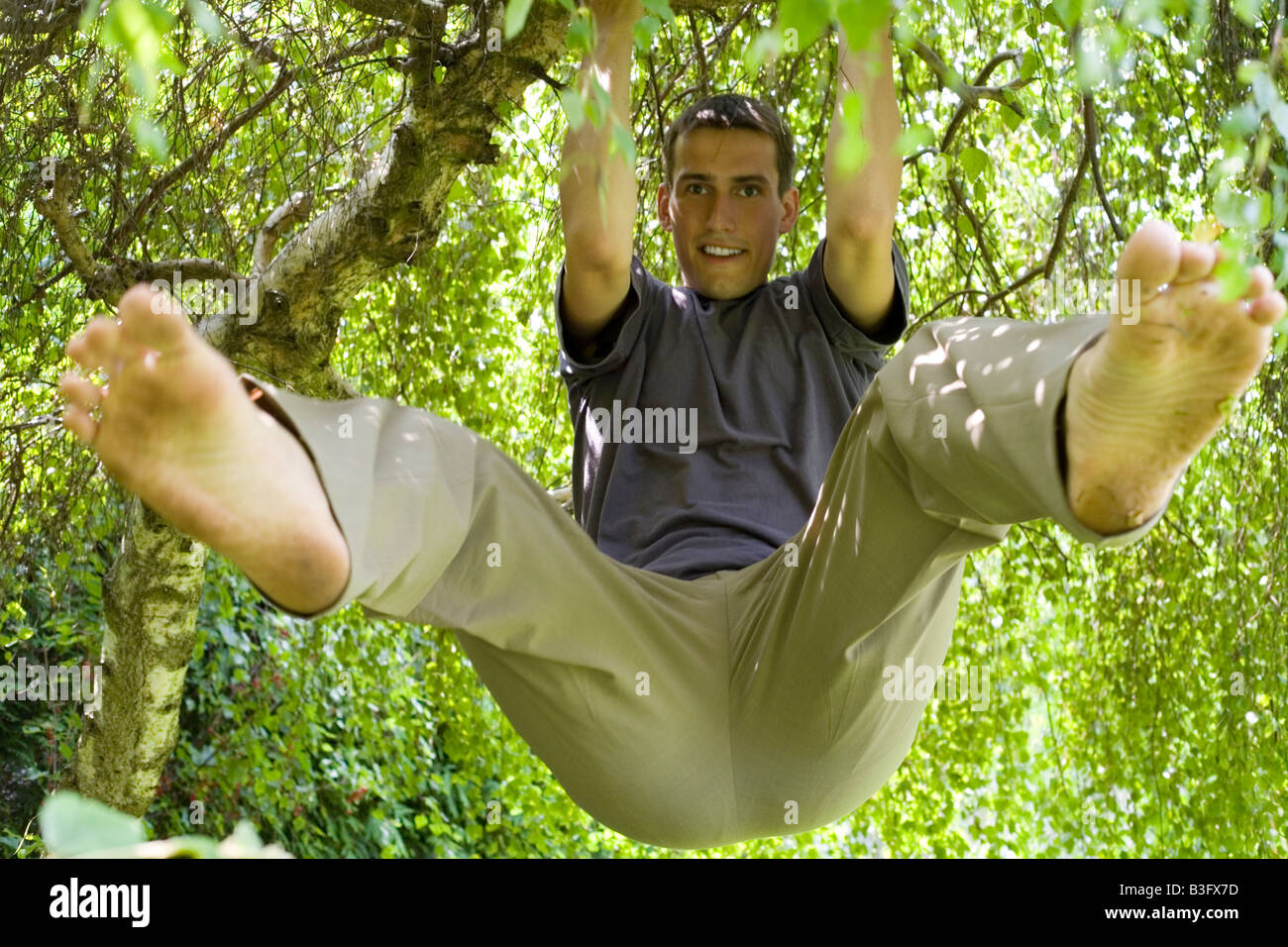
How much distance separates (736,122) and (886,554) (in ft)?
3.18

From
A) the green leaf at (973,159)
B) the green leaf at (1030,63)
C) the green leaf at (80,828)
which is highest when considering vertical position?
the green leaf at (1030,63)

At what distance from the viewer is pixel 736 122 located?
2.11 m

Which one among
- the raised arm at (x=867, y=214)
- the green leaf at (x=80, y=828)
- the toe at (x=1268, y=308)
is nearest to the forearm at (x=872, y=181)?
the raised arm at (x=867, y=214)

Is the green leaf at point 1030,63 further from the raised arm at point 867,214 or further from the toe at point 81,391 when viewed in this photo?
the toe at point 81,391

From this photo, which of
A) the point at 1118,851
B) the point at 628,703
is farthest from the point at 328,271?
the point at 1118,851

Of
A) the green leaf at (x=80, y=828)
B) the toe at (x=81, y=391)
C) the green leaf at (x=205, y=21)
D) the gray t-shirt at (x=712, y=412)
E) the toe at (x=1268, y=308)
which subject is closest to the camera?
the green leaf at (x=80, y=828)

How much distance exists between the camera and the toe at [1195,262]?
1027 mm

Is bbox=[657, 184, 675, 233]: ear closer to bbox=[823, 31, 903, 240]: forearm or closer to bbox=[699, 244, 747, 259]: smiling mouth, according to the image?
bbox=[699, 244, 747, 259]: smiling mouth

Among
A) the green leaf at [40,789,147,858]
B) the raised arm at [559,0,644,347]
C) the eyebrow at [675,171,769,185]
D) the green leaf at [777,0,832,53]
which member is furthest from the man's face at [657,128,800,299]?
the green leaf at [40,789,147,858]

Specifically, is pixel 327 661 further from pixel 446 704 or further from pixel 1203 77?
pixel 1203 77

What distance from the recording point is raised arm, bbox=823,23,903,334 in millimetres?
1736

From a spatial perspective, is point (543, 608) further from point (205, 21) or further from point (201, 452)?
point (205, 21)

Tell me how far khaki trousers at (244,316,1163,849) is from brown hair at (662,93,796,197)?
80 cm
